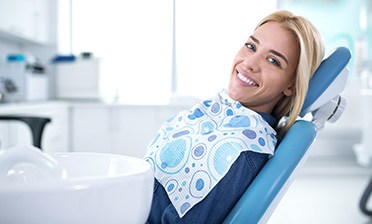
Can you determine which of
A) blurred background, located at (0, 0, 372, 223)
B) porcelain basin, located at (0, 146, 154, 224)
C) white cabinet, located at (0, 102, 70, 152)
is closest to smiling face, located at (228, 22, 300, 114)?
porcelain basin, located at (0, 146, 154, 224)

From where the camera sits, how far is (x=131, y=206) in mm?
592

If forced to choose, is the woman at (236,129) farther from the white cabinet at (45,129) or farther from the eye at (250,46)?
the white cabinet at (45,129)

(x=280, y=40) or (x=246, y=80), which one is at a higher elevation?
(x=280, y=40)

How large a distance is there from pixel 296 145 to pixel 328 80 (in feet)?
0.62

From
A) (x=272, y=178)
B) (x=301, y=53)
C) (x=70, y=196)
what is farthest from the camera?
(x=301, y=53)

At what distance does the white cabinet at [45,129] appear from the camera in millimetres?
2385

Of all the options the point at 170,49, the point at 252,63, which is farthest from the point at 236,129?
the point at 170,49

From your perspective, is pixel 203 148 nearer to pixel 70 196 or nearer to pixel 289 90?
pixel 289 90

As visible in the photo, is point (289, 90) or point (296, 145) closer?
point (296, 145)

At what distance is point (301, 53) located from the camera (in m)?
1.06

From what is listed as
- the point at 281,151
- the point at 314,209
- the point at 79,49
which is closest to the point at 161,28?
the point at 79,49

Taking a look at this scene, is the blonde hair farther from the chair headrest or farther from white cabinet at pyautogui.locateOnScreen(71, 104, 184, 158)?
white cabinet at pyautogui.locateOnScreen(71, 104, 184, 158)

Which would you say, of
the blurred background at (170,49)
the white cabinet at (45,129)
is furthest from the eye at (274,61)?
the blurred background at (170,49)

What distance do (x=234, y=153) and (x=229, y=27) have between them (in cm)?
328
